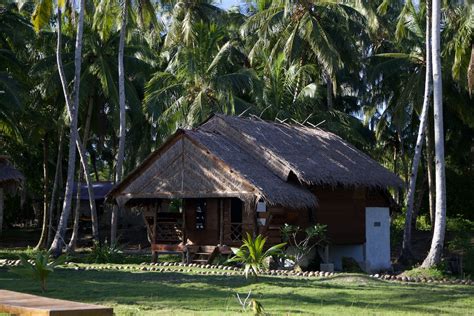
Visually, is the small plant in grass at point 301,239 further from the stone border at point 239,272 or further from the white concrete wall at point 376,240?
the white concrete wall at point 376,240

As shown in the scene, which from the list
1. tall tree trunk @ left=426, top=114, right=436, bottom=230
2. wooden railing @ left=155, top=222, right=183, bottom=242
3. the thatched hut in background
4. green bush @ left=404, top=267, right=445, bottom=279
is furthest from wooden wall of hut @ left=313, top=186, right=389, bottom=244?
the thatched hut in background

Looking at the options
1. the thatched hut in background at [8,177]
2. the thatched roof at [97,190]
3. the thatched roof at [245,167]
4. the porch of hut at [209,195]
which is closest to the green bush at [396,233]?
the thatched roof at [245,167]

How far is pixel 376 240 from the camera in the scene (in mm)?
27453

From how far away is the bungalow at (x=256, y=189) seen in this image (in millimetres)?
23609

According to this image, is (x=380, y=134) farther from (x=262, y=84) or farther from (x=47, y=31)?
(x=47, y=31)

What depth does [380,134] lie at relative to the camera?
38.8m

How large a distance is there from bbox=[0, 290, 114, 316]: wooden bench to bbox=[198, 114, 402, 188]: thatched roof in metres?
14.2

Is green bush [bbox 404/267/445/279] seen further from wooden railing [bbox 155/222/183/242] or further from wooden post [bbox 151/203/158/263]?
wooden post [bbox 151/203/158/263]

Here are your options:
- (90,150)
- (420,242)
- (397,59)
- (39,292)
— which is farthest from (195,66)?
(90,150)

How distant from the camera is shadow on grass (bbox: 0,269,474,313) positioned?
13.1 m

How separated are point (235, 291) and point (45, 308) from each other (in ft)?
21.1

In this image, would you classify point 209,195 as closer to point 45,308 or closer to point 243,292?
point 243,292

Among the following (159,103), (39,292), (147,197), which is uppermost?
(159,103)

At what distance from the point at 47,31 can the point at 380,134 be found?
52.3 feet
